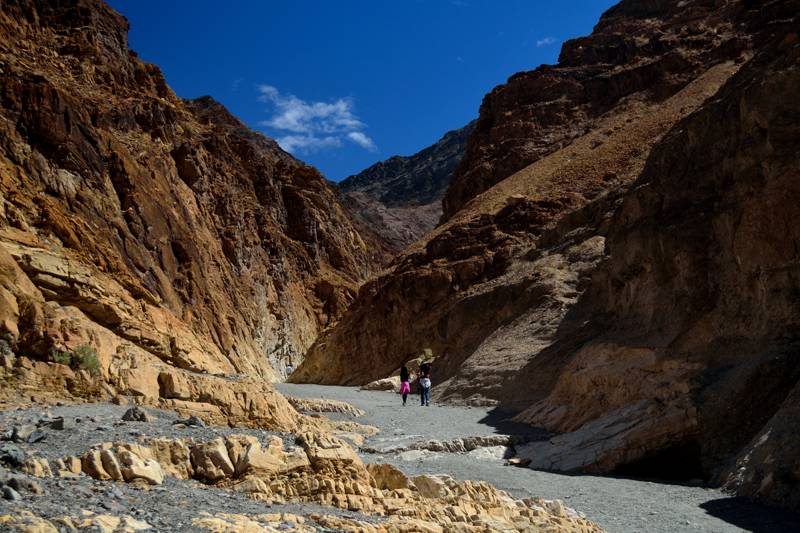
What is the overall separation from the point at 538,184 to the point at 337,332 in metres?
15.4

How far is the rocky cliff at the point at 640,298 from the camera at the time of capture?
37.6 ft

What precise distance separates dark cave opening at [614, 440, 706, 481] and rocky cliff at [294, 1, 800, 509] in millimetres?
34

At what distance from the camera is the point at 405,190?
5842 inches

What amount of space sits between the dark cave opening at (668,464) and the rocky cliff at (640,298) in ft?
0.11

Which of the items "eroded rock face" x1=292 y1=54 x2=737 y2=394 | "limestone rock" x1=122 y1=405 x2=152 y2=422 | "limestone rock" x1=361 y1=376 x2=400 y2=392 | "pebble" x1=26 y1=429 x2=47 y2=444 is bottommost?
"pebble" x1=26 y1=429 x2=47 y2=444

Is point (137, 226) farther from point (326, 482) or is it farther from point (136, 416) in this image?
point (326, 482)

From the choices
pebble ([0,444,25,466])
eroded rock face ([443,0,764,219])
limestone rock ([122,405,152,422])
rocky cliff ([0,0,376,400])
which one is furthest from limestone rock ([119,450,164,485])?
eroded rock face ([443,0,764,219])

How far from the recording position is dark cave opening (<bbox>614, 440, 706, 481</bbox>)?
36.9ft

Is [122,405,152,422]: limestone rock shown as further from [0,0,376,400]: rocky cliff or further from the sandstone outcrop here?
[0,0,376,400]: rocky cliff

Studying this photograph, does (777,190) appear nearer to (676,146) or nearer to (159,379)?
(676,146)

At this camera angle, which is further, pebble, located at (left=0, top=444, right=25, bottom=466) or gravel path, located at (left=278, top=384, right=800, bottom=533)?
gravel path, located at (left=278, top=384, right=800, bottom=533)

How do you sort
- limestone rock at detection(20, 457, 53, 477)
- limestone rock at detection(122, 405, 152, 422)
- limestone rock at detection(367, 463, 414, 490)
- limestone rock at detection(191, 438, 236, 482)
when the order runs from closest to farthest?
limestone rock at detection(20, 457, 53, 477) < limestone rock at detection(191, 438, 236, 482) < limestone rock at detection(367, 463, 414, 490) < limestone rock at detection(122, 405, 152, 422)

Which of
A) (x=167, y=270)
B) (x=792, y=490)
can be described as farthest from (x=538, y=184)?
(x=792, y=490)

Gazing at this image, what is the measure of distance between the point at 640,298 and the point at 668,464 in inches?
268
